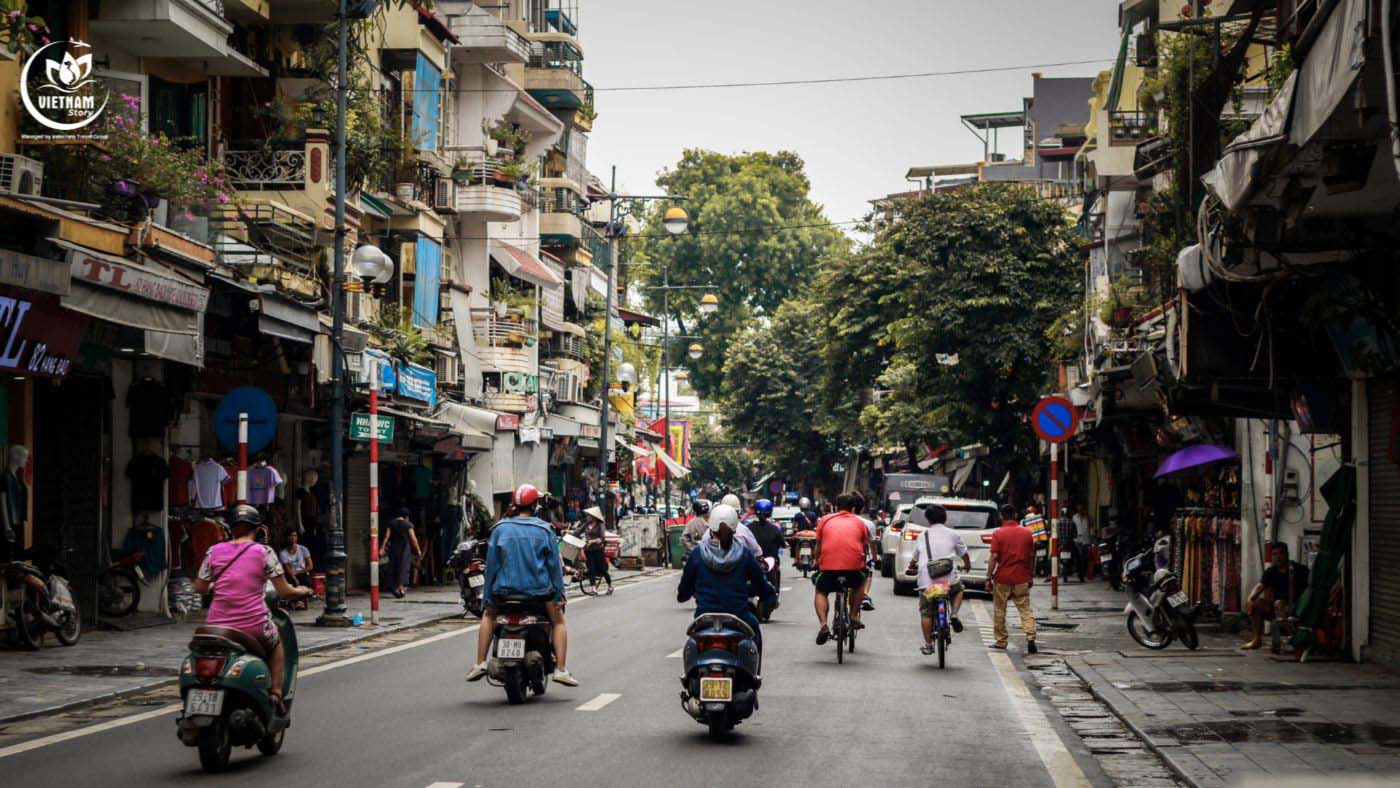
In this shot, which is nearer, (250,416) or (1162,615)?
(1162,615)

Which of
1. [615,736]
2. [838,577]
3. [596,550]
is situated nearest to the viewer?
[615,736]

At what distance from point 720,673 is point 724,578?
90 cm

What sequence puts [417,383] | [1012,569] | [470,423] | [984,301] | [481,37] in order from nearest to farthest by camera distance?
[1012,569] < [417,383] < [470,423] < [481,37] < [984,301]

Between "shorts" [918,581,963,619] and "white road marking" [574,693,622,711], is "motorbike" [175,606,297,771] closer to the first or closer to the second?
"white road marking" [574,693,622,711]

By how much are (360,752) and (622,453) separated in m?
52.4

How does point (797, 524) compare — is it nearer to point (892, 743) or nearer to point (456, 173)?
point (456, 173)

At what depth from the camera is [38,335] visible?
1706 centimetres

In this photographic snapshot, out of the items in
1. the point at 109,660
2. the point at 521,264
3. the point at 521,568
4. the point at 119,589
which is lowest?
the point at 109,660

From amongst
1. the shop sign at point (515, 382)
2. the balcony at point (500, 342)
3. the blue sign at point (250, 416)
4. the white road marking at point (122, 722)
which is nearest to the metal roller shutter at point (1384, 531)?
the white road marking at point (122, 722)

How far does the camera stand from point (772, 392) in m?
80.5

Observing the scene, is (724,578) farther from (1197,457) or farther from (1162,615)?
(1197,457)

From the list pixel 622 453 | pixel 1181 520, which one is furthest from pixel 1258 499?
pixel 622 453

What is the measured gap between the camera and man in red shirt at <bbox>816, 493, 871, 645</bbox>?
18.1m

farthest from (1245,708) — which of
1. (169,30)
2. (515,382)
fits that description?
(515,382)
